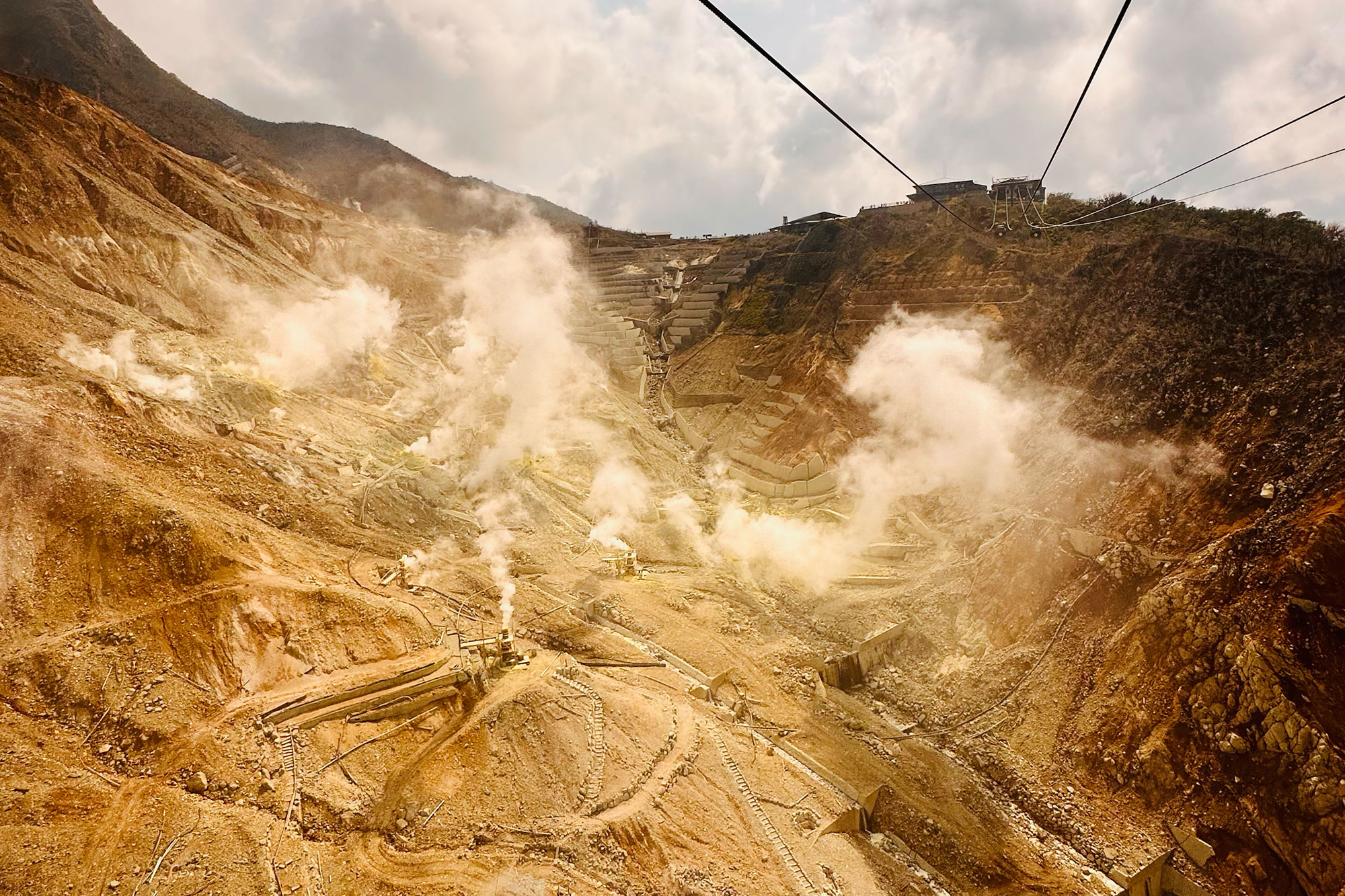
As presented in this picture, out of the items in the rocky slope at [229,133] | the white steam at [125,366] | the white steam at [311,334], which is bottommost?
the white steam at [125,366]

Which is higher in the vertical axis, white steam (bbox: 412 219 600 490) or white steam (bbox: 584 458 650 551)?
white steam (bbox: 412 219 600 490)

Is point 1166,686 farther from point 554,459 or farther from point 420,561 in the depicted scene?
point 554,459

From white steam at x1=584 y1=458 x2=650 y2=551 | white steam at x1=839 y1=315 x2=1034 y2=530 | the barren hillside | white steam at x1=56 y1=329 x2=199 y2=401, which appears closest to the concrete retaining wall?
the barren hillside

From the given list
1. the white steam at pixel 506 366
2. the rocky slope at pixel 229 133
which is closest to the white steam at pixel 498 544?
the white steam at pixel 506 366

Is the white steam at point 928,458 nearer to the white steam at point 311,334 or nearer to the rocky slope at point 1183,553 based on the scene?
the rocky slope at point 1183,553

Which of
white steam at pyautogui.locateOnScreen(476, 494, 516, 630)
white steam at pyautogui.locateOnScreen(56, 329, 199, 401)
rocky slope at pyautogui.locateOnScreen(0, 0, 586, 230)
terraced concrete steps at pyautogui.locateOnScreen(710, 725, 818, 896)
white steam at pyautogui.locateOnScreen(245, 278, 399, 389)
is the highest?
rocky slope at pyautogui.locateOnScreen(0, 0, 586, 230)

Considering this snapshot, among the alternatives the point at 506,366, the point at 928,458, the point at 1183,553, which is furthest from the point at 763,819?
the point at 506,366

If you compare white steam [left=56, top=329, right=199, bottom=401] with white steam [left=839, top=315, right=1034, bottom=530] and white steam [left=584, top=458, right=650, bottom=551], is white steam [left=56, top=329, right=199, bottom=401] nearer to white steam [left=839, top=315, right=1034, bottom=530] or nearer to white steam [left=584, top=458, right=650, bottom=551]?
white steam [left=584, top=458, right=650, bottom=551]
